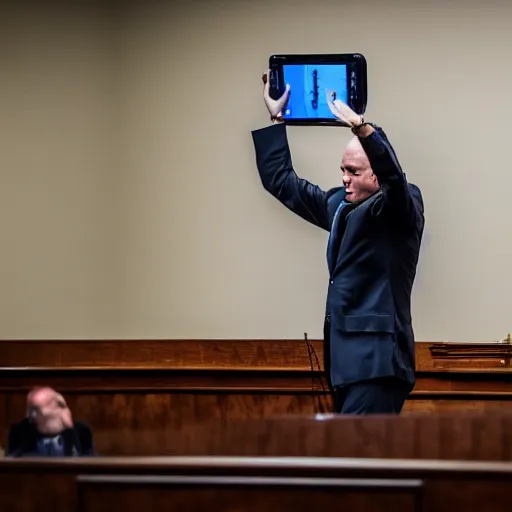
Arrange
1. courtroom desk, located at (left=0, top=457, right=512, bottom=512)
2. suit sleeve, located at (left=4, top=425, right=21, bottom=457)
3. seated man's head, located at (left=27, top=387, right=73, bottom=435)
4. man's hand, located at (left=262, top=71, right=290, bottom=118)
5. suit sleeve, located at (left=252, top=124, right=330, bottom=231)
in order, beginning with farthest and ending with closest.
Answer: man's hand, located at (left=262, top=71, right=290, bottom=118)
suit sleeve, located at (left=252, top=124, right=330, bottom=231)
seated man's head, located at (left=27, top=387, right=73, bottom=435)
suit sleeve, located at (left=4, top=425, right=21, bottom=457)
courtroom desk, located at (left=0, top=457, right=512, bottom=512)

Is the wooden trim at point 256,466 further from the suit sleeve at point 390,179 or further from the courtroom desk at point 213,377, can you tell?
the courtroom desk at point 213,377

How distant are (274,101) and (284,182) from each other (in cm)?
37

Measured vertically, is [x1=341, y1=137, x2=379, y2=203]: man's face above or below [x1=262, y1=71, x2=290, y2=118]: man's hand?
below

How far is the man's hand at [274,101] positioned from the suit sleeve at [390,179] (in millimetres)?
833

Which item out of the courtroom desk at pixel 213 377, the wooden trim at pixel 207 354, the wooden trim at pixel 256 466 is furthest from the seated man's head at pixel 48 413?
the wooden trim at pixel 207 354

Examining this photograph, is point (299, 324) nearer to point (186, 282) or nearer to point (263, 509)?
point (186, 282)

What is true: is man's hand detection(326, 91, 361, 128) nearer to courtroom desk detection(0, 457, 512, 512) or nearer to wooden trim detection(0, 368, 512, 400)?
courtroom desk detection(0, 457, 512, 512)

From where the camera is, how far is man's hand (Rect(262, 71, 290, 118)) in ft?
10.5

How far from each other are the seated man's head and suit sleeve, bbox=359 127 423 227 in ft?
3.29

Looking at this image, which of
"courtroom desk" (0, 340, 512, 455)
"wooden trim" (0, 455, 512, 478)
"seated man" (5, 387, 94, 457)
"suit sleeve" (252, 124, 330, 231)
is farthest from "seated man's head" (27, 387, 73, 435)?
"courtroom desk" (0, 340, 512, 455)

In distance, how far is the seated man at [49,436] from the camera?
166 centimetres

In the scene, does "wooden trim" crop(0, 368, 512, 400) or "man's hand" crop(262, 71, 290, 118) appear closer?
"man's hand" crop(262, 71, 290, 118)

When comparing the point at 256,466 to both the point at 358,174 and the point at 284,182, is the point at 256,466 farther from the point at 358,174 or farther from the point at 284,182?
the point at 284,182

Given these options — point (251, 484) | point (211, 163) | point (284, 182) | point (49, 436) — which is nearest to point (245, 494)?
point (251, 484)
